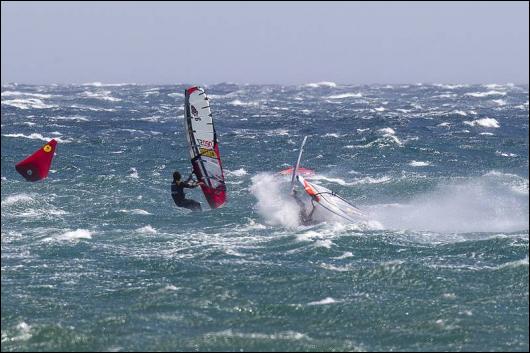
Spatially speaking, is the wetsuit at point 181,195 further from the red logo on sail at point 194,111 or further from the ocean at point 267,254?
the red logo on sail at point 194,111

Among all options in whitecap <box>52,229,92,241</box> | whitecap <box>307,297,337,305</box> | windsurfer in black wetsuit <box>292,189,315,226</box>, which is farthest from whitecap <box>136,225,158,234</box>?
whitecap <box>307,297,337,305</box>

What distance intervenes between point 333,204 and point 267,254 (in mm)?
7797

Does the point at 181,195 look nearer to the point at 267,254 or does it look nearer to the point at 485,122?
the point at 267,254

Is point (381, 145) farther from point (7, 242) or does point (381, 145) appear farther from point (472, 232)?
point (7, 242)

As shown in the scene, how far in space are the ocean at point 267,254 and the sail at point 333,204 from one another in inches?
40.2

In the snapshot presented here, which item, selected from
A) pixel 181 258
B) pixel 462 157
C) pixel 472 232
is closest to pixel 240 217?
pixel 181 258

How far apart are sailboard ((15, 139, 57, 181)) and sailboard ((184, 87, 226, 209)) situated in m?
7.13

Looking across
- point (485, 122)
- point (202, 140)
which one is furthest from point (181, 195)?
point (485, 122)

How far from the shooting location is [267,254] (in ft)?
107

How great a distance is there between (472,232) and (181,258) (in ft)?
48.8

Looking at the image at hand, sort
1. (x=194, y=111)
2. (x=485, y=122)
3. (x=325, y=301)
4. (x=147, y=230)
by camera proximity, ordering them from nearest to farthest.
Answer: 1. (x=325, y=301)
2. (x=147, y=230)
3. (x=194, y=111)
4. (x=485, y=122)

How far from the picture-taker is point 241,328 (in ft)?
78.3

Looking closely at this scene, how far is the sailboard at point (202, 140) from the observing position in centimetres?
3900

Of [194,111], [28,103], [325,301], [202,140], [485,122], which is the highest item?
[194,111]
